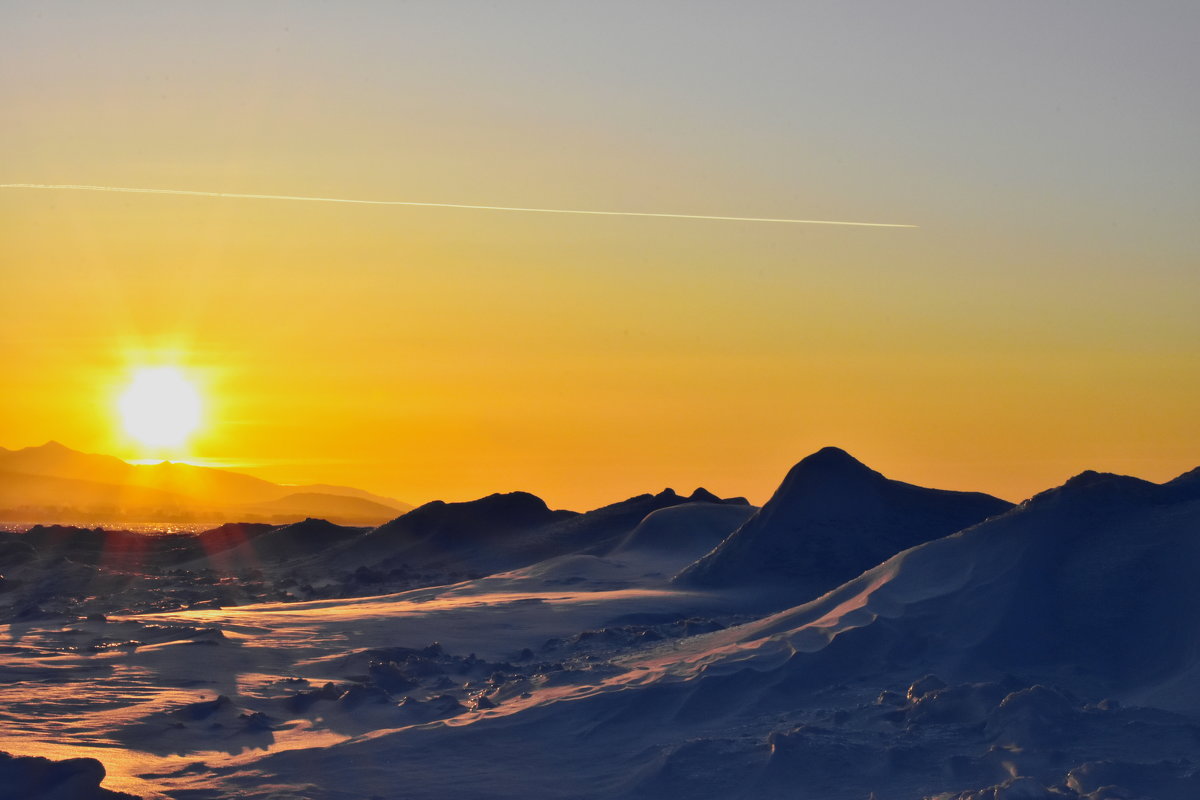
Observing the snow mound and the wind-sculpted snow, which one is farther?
the snow mound

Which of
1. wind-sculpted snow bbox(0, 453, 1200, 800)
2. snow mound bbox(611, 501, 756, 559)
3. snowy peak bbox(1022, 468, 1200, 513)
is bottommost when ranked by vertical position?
wind-sculpted snow bbox(0, 453, 1200, 800)

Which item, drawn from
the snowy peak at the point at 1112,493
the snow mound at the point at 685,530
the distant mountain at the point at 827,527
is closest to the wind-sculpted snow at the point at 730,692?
the snowy peak at the point at 1112,493

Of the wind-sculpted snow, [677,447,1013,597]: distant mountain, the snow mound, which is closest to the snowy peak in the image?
the wind-sculpted snow

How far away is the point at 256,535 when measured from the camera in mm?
45625

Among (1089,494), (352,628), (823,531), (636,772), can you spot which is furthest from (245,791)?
(823,531)

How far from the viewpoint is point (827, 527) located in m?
27.4

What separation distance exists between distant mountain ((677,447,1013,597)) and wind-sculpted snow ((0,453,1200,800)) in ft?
22.8

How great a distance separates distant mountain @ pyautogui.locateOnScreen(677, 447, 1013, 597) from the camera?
25.2 meters

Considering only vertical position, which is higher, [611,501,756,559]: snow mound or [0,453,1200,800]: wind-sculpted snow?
[611,501,756,559]: snow mound

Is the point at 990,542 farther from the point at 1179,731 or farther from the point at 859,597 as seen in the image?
the point at 1179,731

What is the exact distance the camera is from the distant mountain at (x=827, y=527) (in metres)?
25.2

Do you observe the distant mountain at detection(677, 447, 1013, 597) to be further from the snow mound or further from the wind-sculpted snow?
the wind-sculpted snow

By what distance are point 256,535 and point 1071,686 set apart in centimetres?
3788

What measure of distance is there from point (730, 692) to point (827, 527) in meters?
15.7
